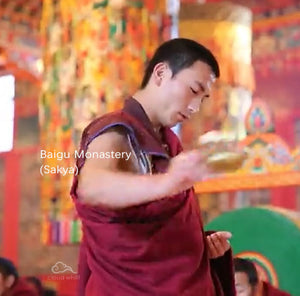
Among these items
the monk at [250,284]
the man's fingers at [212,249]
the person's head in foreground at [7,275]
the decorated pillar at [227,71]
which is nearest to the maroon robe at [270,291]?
the monk at [250,284]

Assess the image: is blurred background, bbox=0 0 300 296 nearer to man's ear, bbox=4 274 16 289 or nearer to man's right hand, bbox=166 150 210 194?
man's ear, bbox=4 274 16 289

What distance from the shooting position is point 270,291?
1.33m

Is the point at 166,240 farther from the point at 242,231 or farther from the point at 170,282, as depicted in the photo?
the point at 242,231

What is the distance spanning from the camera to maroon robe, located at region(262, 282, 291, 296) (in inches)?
52.1

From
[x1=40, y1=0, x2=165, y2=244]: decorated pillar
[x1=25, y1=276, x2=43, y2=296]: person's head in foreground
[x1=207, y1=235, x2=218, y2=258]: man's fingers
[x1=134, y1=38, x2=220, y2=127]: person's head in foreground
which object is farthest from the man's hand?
[x1=25, y1=276, x2=43, y2=296]: person's head in foreground

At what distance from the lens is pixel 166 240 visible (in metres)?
0.77

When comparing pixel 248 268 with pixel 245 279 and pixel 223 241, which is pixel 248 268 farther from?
pixel 223 241

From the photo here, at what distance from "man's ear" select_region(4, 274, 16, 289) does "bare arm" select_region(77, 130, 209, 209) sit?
105 centimetres

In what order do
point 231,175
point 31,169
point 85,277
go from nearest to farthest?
point 85,277
point 231,175
point 31,169

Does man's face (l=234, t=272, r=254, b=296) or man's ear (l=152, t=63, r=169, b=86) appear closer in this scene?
man's ear (l=152, t=63, r=169, b=86)

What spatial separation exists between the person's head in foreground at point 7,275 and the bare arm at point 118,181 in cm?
104

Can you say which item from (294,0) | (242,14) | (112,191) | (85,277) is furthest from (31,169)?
(112,191)

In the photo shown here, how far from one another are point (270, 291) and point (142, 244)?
0.68 meters

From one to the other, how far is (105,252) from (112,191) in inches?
5.0
